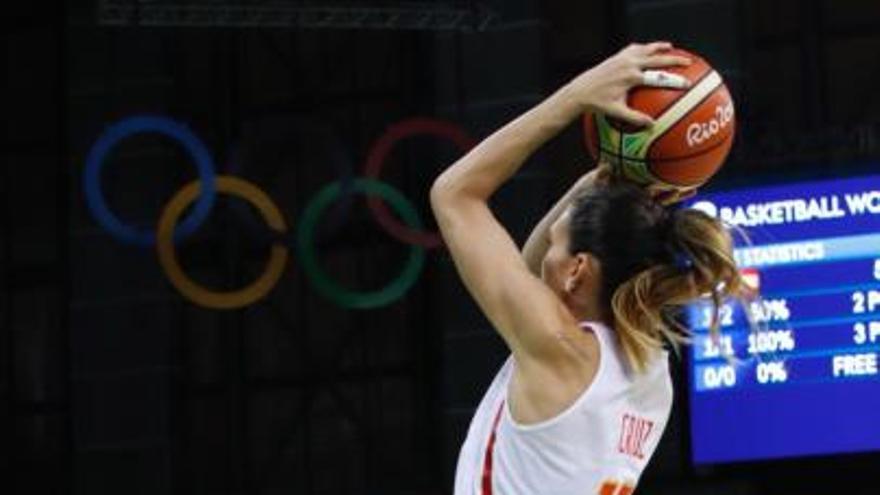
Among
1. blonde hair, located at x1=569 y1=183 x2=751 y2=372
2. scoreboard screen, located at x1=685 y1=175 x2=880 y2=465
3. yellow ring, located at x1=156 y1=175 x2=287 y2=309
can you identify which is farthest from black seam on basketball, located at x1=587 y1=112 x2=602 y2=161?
yellow ring, located at x1=156 y1=175 x2=287 y2=309

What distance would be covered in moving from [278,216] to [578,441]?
12.7 metres

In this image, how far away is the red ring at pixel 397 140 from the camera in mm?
17297

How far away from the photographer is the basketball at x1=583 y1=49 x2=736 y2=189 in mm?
5352

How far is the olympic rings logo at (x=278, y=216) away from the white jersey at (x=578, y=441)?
1197 centimetres

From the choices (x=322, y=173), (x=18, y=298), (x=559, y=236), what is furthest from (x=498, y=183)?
(x=18, y=298)

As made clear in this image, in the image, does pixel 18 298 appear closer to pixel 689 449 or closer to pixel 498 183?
pixel 689 449

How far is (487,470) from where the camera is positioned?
519cm

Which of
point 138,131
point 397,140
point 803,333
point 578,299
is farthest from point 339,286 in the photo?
point 578,299

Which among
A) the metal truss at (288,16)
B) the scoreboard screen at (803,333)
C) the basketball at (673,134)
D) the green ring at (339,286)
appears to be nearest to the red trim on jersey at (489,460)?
the basketball at (673,134)

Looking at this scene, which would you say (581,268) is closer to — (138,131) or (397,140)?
(397,140)

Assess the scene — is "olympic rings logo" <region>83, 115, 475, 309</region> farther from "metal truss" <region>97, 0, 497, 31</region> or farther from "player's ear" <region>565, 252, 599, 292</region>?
"player's ear" <region>565, 252, 599, 292</region>

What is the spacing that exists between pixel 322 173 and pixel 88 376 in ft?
8.53

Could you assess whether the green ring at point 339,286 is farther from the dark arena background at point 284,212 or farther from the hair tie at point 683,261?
the hair tie at point 683,261

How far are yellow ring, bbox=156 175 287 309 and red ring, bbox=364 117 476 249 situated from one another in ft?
2.71
